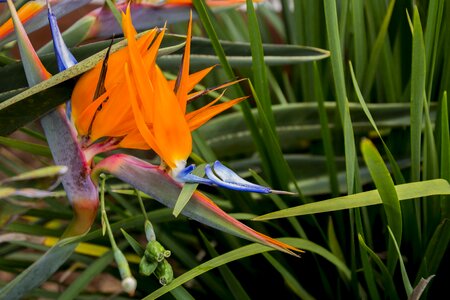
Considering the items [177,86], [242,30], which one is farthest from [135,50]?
[242,30]

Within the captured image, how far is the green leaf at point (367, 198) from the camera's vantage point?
1.81 ft

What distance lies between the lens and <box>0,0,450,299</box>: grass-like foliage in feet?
1.81

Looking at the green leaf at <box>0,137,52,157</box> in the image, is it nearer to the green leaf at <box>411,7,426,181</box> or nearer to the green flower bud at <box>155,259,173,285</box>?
the green flower bud at <box>155,259,173,285</box>

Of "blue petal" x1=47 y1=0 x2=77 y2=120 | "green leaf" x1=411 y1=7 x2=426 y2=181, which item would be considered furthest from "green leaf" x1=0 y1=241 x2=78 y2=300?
"green leaf" x1=411 y1=7 x2=426 y2=181

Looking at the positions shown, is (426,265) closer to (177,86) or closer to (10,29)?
(177,86)

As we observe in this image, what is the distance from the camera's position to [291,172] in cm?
76

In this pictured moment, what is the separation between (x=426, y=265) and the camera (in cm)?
67

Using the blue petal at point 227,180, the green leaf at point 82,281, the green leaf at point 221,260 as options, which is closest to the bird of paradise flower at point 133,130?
the blue petal at point 227,180

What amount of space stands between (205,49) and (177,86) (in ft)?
0.82

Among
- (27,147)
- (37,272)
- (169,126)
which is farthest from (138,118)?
(27,147)

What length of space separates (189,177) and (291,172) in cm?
31

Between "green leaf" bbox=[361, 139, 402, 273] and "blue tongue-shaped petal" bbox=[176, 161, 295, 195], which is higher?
"blue tongue-shaped petal" bbox=[176, 161, 295, 195]

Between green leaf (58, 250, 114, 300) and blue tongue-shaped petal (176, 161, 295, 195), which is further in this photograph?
green leaf (58, 250, 114, 300)

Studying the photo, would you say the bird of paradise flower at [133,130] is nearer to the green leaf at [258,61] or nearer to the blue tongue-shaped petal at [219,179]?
the blue tongue-shaped petal at [219,179]
